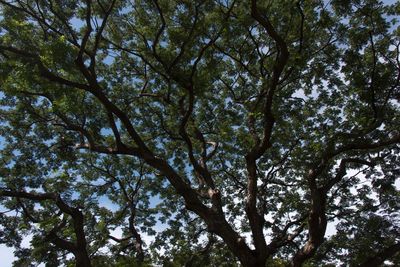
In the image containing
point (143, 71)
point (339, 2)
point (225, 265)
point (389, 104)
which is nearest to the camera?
point (339, 2)

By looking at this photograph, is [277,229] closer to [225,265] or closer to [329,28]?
[225,265]

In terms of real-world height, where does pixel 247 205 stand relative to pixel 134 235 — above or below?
below

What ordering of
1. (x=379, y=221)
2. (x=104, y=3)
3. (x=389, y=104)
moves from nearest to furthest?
(x=104, y=3)
(x=389, y=104)
(x=379, y=221)

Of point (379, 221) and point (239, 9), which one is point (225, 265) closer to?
point (379, 221)

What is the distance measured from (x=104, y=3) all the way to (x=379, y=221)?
36.5ft

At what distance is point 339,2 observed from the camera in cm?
1005

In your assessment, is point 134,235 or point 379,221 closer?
point 379,221

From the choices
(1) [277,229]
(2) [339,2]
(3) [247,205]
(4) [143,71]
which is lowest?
(3) [247,205]

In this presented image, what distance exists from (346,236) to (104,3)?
10967mm

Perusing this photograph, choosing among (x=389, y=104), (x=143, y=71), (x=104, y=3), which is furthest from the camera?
(x=143, y=71)

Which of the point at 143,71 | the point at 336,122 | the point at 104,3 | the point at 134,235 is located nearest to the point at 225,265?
the point at 134,235

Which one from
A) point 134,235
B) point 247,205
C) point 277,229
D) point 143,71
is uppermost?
point 143,71

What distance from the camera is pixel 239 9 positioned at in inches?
447

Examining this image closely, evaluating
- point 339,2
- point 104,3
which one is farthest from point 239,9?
point 104,3
